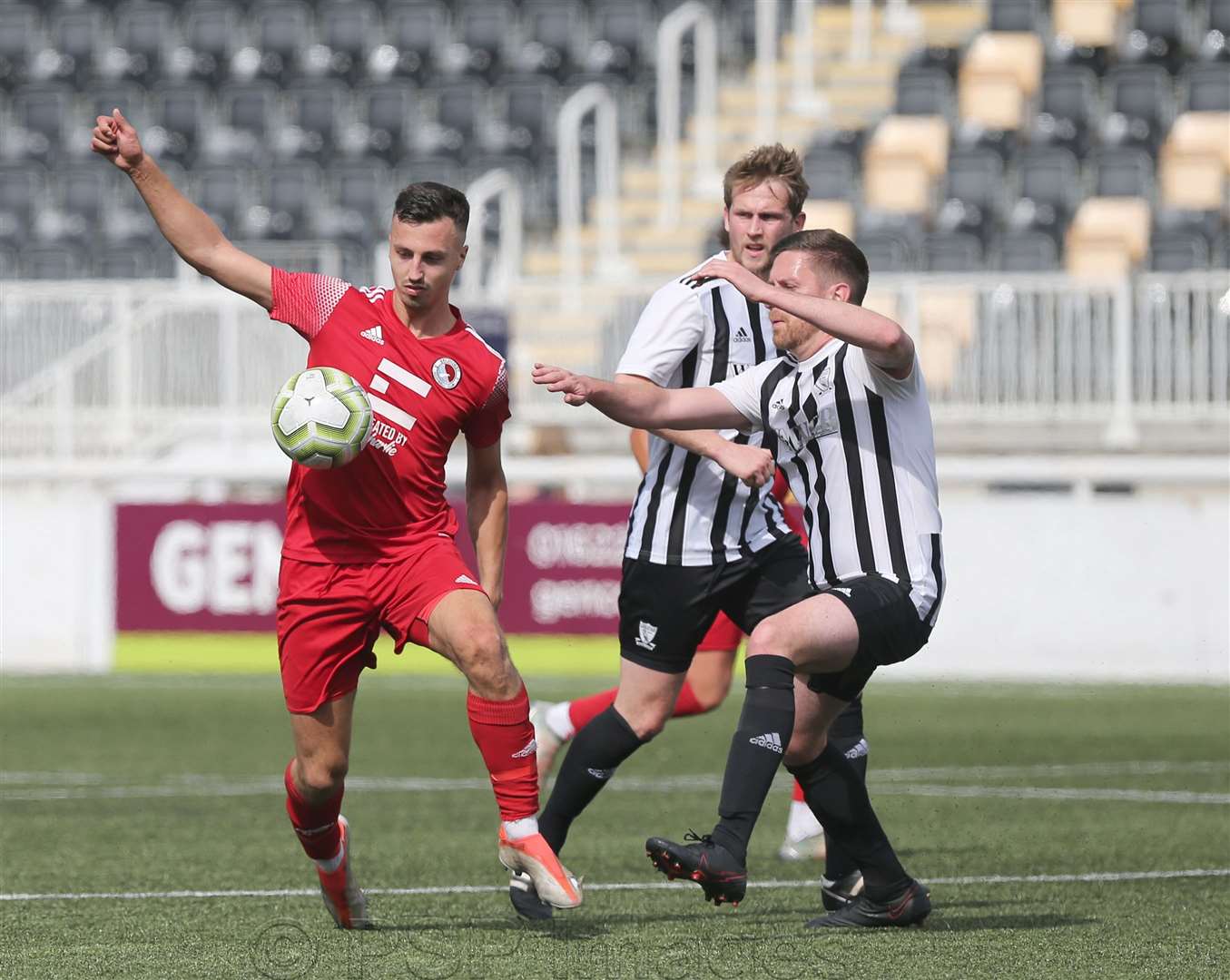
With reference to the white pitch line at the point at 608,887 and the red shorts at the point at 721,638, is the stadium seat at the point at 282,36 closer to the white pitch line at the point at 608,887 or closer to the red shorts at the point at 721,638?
the red shorts at the point at 721,638

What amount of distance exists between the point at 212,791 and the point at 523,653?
653 centimetres

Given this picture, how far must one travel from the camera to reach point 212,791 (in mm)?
9844

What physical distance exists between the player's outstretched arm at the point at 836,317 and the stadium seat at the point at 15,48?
2186cm

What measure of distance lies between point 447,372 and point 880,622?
4.68 ft

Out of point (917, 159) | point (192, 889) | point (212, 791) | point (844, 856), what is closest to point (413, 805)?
point (212, 791)

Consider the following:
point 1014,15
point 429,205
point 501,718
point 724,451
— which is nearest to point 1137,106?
point 1014,15

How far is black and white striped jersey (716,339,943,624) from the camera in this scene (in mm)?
5660

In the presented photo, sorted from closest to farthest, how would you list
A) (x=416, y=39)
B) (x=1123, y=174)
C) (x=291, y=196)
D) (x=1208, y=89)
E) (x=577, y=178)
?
(x=1123, y=174), (x=1208, y=89), (x=577, y=178), (x=291, y=196), (x=416, y=39)

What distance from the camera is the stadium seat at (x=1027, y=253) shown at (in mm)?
19484

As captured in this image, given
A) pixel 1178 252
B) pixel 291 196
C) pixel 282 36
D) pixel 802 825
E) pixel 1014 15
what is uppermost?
pixel 282 36

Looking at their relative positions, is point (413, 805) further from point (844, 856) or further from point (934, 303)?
point (934, 303)

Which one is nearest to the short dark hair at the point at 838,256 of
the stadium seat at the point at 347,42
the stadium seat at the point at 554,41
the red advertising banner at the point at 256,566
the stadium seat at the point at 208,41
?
the red advertising banner at the point at 256,566

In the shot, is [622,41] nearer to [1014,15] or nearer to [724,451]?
[1014,15]

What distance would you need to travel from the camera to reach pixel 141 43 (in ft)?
83.0
